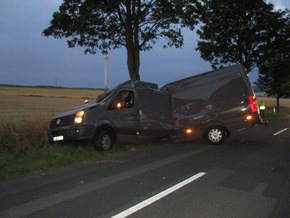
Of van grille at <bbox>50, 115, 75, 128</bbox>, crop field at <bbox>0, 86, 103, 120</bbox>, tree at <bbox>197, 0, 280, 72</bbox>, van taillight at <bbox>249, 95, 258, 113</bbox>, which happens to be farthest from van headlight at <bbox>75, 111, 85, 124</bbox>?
tree at <bbox>197, 0, 280, 72</bbox>

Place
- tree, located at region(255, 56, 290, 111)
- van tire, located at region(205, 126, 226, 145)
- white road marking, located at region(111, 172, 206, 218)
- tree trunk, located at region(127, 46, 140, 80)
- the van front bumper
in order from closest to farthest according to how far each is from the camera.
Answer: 1. white road marking, located at region(111, 172, 206, 218)
2. the van front bumper
3. van tire, located at region(205, 126, 226, 145)
4. tree trunk, located at region(127, 46, 140, 80)
5. tree, located at region(255, 56, 290, 111)

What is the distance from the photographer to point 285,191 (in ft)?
22.5

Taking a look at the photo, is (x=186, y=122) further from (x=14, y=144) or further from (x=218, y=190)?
(x=218, y=190)

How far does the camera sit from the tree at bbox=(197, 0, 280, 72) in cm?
3044

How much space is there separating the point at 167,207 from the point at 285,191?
229 centimetres

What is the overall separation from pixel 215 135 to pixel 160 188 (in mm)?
7164

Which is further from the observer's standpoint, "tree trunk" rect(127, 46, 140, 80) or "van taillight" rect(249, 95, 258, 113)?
"tree trunk" rect(127, 46, 140, 80)

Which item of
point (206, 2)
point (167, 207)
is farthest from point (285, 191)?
point (206, 2)

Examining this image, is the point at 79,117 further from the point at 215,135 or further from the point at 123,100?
the point at 215,135

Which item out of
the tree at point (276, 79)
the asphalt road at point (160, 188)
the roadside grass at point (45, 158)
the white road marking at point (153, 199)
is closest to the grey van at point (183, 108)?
the roadside grass at point (45, 158)

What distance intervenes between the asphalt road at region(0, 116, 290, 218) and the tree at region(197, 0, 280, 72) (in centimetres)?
2086

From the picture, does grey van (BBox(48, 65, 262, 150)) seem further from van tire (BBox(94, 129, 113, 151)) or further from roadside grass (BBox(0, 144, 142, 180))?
roadside grass (BBox(0, 144, 142, 180))

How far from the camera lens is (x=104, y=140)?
473 inches

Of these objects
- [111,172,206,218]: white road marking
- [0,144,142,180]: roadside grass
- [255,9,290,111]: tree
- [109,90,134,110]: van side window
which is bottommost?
[111,172,206,218]: white road marking
